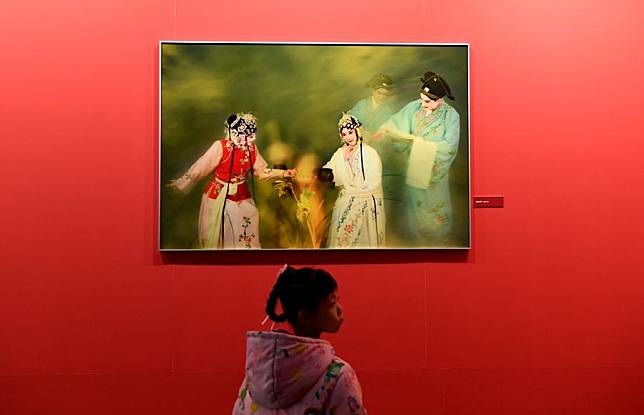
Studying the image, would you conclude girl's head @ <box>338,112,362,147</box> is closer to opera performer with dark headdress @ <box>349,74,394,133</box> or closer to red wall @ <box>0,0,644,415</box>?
opera performer with dark headdress @ <box>349,74,394,133</box>

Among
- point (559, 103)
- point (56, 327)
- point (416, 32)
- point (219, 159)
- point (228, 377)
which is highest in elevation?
point (416, 32)

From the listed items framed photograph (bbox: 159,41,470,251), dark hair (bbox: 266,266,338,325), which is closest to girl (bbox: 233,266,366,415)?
dark hair (bbox: 266,266,338,325)

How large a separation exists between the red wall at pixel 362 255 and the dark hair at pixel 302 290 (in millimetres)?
1806

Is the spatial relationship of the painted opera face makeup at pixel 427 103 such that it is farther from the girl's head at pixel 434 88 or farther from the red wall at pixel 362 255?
the red wall at pixel 362 255

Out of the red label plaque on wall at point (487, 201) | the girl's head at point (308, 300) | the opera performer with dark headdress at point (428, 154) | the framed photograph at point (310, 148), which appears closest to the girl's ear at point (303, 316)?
the girl's head at point (308, 300)

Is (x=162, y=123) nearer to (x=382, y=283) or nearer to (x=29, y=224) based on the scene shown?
(x=29, y=224)

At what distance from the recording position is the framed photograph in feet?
13.9

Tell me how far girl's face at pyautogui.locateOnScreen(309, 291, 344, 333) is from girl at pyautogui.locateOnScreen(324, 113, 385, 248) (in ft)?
5.85

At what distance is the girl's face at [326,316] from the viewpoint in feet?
8.09

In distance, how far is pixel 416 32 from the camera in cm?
437

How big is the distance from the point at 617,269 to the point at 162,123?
101 inches

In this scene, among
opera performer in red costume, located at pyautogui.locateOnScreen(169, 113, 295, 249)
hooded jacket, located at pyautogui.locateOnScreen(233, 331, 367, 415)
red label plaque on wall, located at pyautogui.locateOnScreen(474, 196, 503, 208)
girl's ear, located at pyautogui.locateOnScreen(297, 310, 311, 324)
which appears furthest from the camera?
red label plaque on wall, located at pyautogui.locateOnScreen(474, 196, 503, 208)

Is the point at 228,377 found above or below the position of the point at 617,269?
below

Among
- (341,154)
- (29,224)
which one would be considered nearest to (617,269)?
(341,154)
